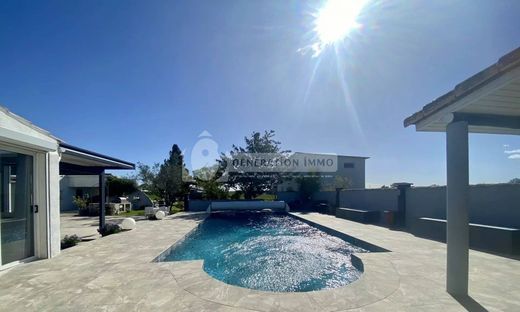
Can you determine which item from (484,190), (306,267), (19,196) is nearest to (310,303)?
(306,267)

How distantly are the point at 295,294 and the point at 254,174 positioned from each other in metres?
20.7

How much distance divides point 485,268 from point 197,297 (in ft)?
19.3

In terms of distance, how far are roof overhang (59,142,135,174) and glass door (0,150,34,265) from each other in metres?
1.08

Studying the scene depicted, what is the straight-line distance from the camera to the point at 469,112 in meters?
4.14

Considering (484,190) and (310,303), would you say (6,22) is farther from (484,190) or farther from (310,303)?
(484,190)

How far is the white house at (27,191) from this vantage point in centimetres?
557

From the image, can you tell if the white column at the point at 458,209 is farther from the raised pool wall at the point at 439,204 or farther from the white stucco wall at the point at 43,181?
the white stucco wall at the point at 43,181

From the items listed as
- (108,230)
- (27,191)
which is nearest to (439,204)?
(108,230)

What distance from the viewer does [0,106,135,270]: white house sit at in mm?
5566

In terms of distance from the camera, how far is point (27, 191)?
20.4ft

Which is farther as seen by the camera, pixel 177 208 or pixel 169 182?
pixel 177 208

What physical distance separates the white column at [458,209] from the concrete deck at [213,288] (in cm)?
32

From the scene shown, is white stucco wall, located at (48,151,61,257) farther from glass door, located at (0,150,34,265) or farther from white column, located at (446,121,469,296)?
white column, located at (446,121,469,296)
